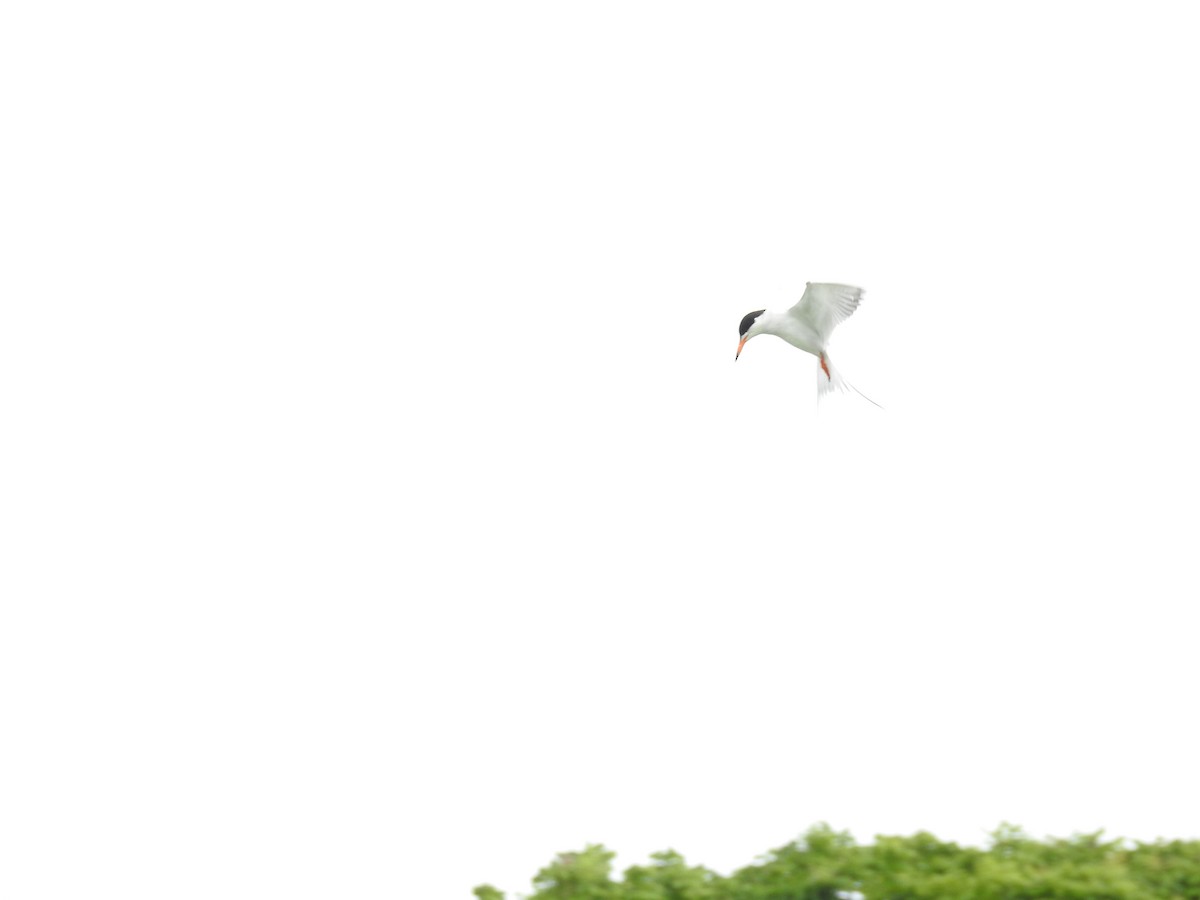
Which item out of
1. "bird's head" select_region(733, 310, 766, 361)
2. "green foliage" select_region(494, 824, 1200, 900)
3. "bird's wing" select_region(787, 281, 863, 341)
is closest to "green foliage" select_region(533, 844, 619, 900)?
"green foliage" select_region(494, 824, 1200, 900)

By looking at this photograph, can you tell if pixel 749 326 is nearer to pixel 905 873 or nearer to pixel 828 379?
pixel 828 379

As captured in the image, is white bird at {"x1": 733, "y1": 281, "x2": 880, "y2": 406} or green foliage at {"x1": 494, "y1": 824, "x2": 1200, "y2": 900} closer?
green foliage at {"x1": 494, "y1": 824, "x2": 1200, "y2": 900}

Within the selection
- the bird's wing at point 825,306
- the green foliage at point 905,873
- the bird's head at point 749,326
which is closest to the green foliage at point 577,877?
the green foliage at point 905,873

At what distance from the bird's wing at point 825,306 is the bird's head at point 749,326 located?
0.92ft

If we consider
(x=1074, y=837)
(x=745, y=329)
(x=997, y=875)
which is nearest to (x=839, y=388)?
(x=745, y=329)

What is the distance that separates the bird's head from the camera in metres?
9.89

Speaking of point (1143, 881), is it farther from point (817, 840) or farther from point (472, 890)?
point (472, 890)

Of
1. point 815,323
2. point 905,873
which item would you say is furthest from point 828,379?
point 905,873

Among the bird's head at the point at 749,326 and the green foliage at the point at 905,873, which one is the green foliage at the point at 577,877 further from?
the bird's head at the point at 749,326

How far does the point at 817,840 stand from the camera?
612 centimetres

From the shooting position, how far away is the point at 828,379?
10.1 meters

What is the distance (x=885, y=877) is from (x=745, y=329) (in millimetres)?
5135

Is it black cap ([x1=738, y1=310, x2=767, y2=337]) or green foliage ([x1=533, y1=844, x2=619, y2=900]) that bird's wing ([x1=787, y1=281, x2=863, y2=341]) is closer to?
black cap ([x1=738, y1=310, x2=767, y2=337])

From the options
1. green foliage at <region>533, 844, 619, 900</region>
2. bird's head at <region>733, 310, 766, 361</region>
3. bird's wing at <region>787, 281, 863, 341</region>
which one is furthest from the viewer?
bird's head at <region>733, 310, 766, 361</region>
